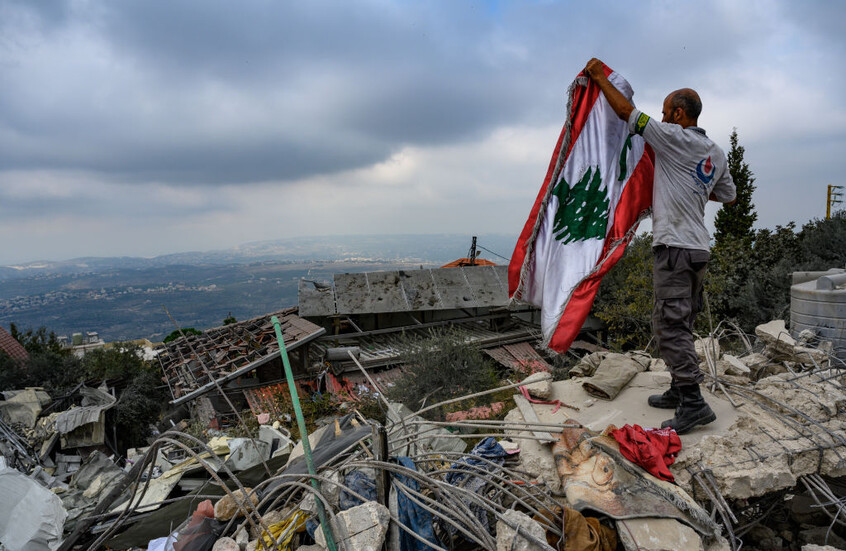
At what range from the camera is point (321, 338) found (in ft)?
51.9

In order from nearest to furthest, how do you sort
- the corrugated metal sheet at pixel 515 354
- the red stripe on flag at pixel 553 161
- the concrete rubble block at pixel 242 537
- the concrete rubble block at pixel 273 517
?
the concrete rubble block at pixel 242 537
the concrete rubble block at pixel 273 517
the red stripe on flag at pixel 553 161
the corrugated metal sheet at pixel 515 354

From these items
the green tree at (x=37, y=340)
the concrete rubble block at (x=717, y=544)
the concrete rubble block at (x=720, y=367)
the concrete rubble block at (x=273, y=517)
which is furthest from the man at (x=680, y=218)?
the green tree at (x=37, y=340)

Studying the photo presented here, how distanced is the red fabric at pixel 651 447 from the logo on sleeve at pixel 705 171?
6.23ft

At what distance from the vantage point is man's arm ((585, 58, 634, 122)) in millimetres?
3471

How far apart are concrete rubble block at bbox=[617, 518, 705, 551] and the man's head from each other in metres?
2.79

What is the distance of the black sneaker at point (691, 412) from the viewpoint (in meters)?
3.62

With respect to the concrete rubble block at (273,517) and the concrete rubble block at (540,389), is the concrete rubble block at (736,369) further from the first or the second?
the concrete rubble block at (273,517)

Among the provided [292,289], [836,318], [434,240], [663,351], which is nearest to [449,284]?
[836,318]

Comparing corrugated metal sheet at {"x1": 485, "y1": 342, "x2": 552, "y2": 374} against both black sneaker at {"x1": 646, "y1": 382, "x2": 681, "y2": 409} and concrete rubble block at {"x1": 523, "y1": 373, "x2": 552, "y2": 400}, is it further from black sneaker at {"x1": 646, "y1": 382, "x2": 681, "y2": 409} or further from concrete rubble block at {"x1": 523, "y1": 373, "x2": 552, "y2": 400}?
black sneaker at {"x1": 646, "y1": 382, "x2": 681, "y2": 409}

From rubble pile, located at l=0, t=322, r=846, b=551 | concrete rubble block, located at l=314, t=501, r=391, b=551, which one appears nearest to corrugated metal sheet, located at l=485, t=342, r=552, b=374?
rubble pile, located at l=0, t=322, r=846, b=551

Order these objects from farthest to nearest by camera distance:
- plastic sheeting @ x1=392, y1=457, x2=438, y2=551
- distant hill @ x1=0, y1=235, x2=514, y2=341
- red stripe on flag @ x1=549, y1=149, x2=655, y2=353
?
distant hill @ x1=0, y1=235, x2=514, y2=341 → red stripe on flag @ x1=549, y1=149, x2=655, y2=353 → plastic sheeting @ x1=392, y1=457, x2=438, y2=551

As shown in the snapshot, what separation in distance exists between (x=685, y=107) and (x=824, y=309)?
3.62m

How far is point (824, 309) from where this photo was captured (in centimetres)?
534

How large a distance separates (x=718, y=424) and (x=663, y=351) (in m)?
0.84
